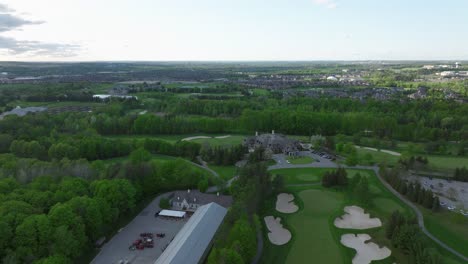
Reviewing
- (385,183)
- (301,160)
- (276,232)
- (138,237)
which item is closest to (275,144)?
(301,160)

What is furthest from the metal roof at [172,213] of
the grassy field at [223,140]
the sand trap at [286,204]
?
the grassy field at [223,140]

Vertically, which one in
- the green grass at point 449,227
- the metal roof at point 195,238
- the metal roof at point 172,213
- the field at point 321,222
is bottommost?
the field at point 321,222

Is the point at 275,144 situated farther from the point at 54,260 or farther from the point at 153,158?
the point at 54,260

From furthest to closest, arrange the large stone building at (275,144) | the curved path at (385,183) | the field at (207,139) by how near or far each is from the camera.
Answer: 1. the field at (207,139)
2. the large stone building at (275,144)
3. the curved path at (385,183)

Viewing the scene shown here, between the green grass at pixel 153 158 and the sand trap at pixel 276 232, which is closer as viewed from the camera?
the sand trap at pixel 276 232

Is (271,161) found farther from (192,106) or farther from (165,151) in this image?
(192,106)

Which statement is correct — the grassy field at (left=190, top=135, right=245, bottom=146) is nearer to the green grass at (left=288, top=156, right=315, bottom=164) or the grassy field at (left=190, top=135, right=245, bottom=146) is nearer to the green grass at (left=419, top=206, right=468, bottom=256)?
the green grass at (left=288, top=156, right=315, bottom=164)

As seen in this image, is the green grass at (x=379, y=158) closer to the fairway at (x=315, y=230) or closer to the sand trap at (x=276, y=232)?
the fairway at (x=315, y=230)

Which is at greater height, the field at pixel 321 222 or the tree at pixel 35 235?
the tree at pixel 35 235
